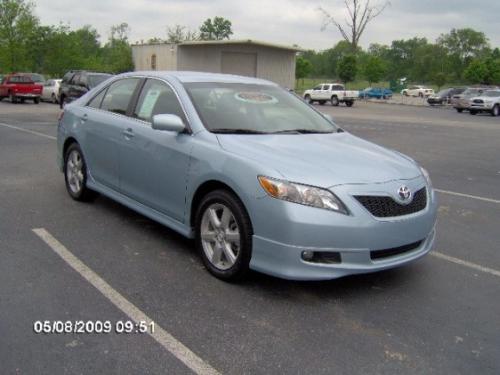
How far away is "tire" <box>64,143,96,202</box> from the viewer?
246 inches

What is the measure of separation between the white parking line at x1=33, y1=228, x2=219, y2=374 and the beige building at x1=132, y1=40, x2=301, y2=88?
38287 millimetres

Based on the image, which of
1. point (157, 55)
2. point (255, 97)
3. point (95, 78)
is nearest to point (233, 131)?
point (255, 97)

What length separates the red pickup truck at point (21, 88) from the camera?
93.3 feet

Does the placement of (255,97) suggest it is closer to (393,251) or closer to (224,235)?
(224,235)

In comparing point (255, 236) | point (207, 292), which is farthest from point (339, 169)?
point (207, 292)

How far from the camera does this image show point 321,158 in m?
4.15

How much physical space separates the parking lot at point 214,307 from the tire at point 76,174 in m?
0.30

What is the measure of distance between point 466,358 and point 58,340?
7.81ft

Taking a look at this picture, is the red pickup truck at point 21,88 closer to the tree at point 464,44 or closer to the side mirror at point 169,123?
the side mirror at point 169,123

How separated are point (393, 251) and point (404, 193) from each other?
1.40 ft

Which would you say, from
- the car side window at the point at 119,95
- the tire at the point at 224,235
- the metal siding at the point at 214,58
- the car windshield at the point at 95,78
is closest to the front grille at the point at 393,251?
the tire at the point at 224,235

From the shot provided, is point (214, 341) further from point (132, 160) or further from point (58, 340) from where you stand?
point (132, 160)

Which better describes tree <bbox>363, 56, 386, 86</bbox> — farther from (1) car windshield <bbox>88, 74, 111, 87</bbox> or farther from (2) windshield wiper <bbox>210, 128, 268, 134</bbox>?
(2) windshield wiper <bbox>210, 128, 268, 134</bbox>

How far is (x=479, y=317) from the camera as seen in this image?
3809 millimetres
